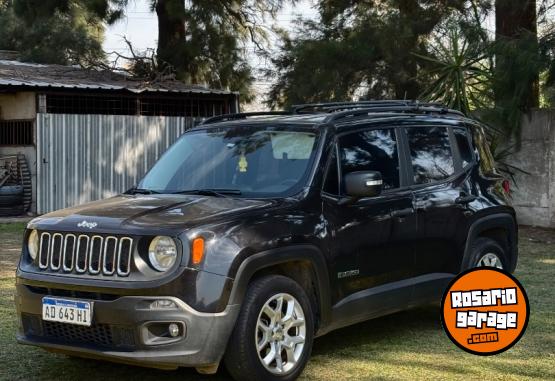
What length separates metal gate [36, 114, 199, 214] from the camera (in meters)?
17.5

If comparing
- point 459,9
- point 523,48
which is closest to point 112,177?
point 459,9

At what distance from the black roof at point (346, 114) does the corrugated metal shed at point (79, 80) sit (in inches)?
423

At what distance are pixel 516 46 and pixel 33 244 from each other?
959 cm

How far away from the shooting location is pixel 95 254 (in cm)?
538

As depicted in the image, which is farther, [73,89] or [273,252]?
[73,89]

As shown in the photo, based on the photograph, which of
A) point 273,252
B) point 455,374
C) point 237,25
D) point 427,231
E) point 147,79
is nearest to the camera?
point 273,252

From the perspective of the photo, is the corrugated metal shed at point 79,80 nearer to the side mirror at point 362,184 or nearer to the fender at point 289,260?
the side mirror at point 362,184

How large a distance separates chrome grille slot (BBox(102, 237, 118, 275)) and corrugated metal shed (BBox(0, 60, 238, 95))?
40.1 feet

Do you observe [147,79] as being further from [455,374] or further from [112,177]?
[455,374]

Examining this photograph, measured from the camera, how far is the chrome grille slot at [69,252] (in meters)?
5.47

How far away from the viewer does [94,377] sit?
233 inches

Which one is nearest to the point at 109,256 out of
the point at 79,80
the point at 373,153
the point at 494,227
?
the point at 373,153

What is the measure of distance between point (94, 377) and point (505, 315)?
9.14 feet

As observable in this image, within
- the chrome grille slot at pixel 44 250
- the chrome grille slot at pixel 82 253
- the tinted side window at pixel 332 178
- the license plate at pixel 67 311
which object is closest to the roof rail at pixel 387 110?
the tinted side window at pixel 332 178
